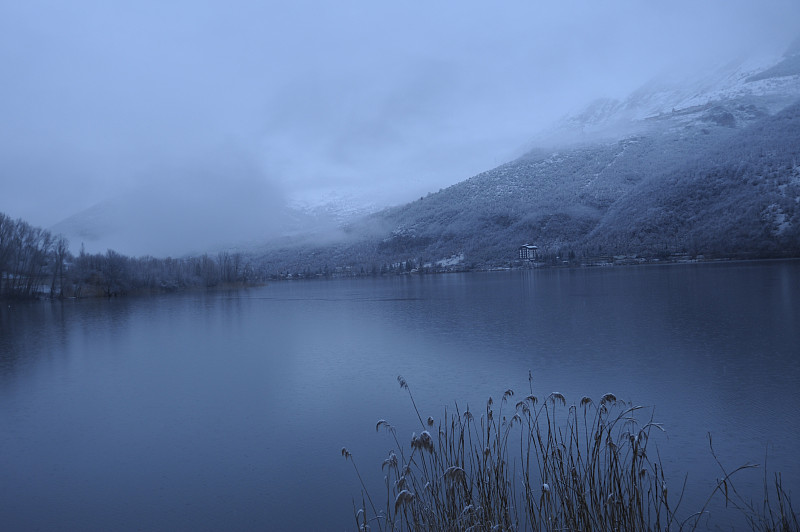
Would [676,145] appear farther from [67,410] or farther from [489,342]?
[67,410]

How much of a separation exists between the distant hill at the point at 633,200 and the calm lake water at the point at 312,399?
47208 mm

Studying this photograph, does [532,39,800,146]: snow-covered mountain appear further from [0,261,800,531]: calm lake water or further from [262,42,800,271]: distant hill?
[0,261,800,531]: calm lake water

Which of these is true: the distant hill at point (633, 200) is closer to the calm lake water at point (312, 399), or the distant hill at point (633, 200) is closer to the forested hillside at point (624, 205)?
the forested hillside at point (624, 205)

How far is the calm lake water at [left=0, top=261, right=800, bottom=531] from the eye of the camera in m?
5.32

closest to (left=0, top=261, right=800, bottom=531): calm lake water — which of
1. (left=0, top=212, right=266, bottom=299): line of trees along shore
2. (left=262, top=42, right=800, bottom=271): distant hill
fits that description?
(left=0, top=212, right=266, bottom=299): line of trees along shore

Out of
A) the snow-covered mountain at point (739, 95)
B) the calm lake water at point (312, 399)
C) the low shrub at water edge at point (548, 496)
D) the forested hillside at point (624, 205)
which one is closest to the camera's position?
the low shrub at water edge at point (548, 496)

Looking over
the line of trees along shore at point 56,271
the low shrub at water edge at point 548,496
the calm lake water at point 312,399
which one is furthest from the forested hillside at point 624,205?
the low shrub at water edge at point 548,496

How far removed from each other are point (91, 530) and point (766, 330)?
1375 cm

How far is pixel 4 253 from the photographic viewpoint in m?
45.0

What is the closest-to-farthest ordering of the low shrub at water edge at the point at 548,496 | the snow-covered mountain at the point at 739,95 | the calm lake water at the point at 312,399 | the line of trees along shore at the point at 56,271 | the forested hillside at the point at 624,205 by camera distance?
the low shrub at water edge at the point at 548,496 → the calm lake water at the point at 312,399 → the line of trees along shore at the point at 56,271 → the forested hillside at the point at 624,205 → the snow-covered mountain at the point at 739,95

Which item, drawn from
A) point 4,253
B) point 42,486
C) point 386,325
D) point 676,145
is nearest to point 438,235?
point 676,145

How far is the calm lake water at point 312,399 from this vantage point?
5.32m

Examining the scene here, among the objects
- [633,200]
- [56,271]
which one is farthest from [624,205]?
[56,271]

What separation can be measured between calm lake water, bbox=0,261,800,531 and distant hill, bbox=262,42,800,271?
155 feet
